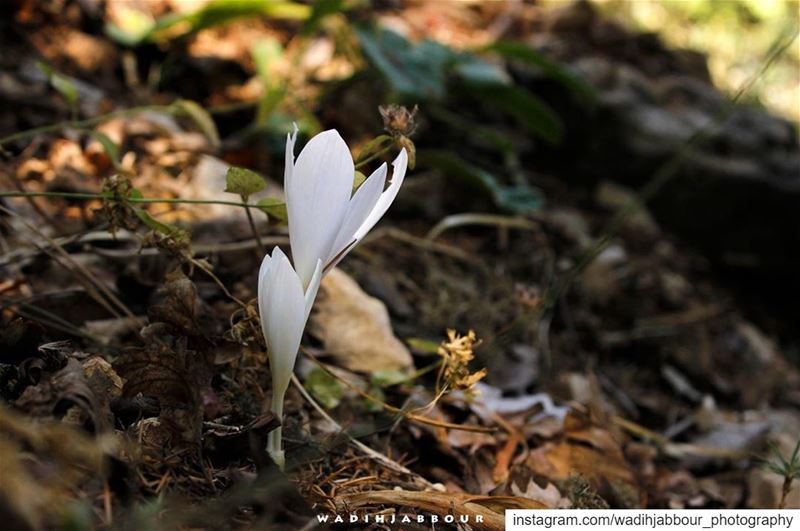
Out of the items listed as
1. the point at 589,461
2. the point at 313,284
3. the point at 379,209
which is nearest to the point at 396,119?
the point at 379,209

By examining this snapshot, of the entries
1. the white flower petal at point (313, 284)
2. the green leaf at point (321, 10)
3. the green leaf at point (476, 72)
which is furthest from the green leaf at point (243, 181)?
the green leaf at point (476, 72)

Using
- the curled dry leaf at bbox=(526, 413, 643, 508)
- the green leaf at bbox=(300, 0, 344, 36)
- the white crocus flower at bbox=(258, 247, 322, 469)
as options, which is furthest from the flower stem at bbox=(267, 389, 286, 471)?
the green leaf at bbox=(300, 0, 344, 36)

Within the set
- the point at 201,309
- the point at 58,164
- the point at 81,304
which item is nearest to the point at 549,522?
the point at 201,309

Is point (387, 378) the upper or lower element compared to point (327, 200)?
lower

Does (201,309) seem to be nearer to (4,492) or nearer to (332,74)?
(4,492)

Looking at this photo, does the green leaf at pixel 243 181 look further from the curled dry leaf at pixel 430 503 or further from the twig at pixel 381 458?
the curled dry leaf at pixel 430 503

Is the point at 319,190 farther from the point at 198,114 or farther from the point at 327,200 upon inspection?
the point at 198,114
